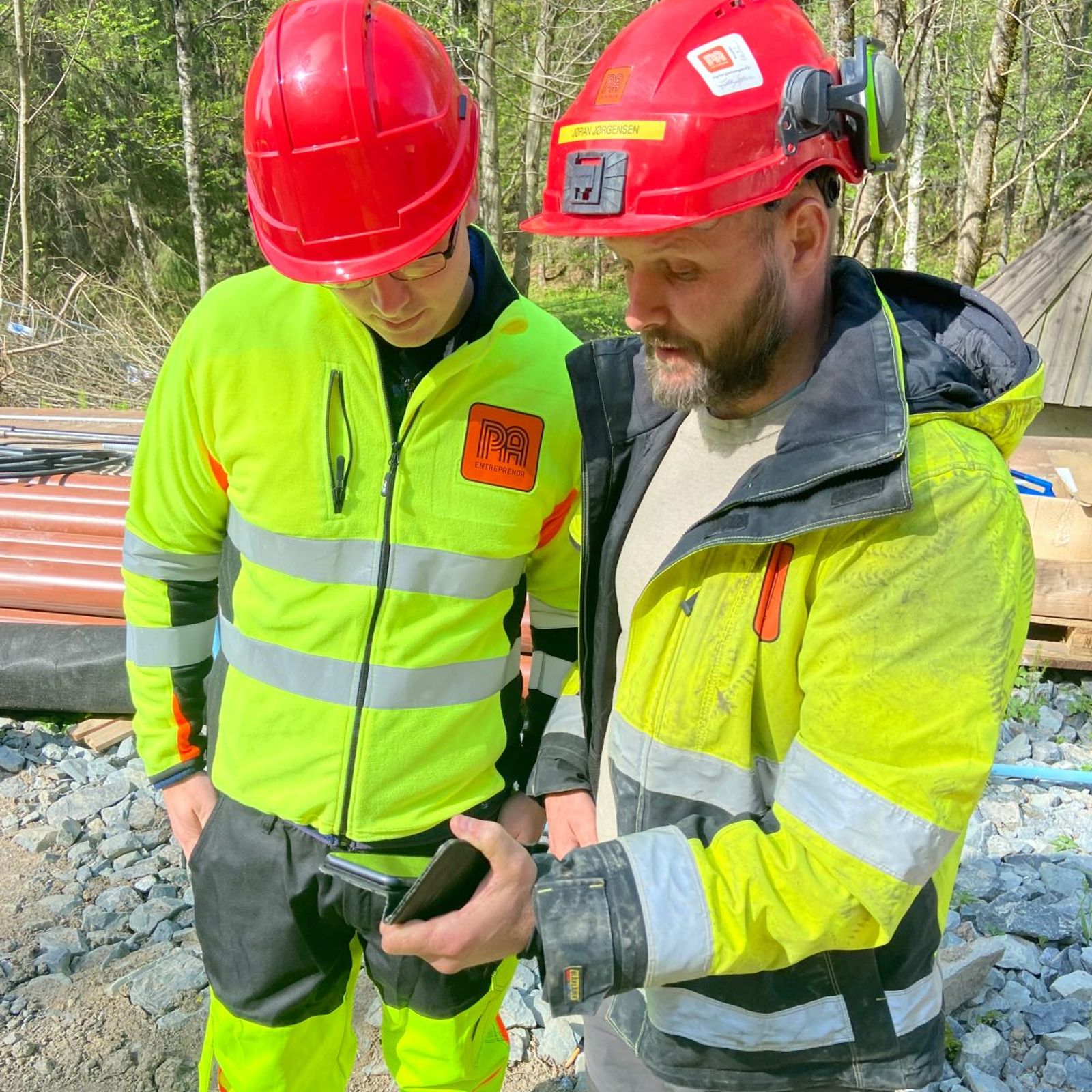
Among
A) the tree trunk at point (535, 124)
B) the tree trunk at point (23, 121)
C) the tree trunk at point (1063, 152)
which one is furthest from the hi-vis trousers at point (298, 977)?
the tree trunk at point (1063, 152)

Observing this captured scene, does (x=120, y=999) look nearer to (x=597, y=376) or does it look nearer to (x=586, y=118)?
(x=597, y=376)

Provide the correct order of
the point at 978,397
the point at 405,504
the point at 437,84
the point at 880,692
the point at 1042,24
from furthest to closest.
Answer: the point at 1042,24
the point at 405,504
the point at 437,84
the point at 978,397
the point at 880,692

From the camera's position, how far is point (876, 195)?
872cm

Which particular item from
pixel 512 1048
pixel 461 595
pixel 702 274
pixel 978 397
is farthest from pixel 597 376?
pixel 512 1048

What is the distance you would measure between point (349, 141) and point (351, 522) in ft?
2.46

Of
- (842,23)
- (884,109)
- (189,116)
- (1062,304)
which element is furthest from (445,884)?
(189,116)

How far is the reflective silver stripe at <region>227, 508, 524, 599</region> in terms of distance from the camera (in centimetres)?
202

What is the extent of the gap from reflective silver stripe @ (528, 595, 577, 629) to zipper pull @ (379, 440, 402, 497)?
0.51 metres

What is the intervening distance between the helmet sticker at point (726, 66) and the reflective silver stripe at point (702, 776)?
1.03 m

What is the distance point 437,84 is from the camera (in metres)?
1.86

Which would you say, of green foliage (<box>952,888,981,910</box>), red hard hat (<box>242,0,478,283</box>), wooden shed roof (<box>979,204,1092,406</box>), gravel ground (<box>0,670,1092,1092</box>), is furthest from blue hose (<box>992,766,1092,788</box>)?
wooden shed roof (<box>979,204,1092,406</box>)

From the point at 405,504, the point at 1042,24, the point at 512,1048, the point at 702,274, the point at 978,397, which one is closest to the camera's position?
the point at 978,397

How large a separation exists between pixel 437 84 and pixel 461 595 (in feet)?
3.39

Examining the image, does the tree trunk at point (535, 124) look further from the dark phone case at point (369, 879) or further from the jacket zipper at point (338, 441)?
the dark phone case at point (369, 879)
